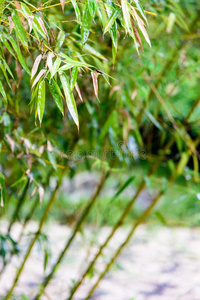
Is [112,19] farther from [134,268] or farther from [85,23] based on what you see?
[134,268]

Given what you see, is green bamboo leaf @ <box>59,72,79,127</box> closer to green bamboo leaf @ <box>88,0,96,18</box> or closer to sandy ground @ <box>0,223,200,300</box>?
green bamboo leaf @ <box>88,0,96,18</box>

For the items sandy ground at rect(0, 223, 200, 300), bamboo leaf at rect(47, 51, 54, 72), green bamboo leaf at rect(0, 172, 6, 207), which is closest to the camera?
bamboo leaf at rect(47, 51, 54, 72)

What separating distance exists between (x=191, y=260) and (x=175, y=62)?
5.54 ft

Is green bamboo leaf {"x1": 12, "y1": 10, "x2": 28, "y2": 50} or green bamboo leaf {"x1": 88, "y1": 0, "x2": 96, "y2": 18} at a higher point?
green bamboo leaf {"x1": 88, "y1": 0, "x2": 96, "y2": 18}

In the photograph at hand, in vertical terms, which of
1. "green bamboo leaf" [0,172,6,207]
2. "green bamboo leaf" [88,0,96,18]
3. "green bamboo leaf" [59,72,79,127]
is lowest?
"green bamboo leaf" [0,172,6,207]

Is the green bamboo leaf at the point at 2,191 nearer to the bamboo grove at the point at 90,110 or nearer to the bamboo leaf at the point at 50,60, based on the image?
the bamboo grove at the point at 90,110

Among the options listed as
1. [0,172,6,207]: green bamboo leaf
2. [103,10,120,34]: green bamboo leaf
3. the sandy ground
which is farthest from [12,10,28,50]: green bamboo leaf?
the sandy ground

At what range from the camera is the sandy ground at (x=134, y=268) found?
1.82 meters

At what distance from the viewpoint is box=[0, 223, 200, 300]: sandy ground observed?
1.82m

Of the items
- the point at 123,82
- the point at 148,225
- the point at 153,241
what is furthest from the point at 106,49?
the point at 148,225

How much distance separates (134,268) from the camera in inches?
93.7

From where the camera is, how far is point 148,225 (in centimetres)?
346

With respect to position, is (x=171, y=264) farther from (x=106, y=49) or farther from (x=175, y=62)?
(x=106, y=49)

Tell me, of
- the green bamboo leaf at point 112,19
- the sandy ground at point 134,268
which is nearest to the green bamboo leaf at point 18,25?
the green bamboo leaf at point 112,19
